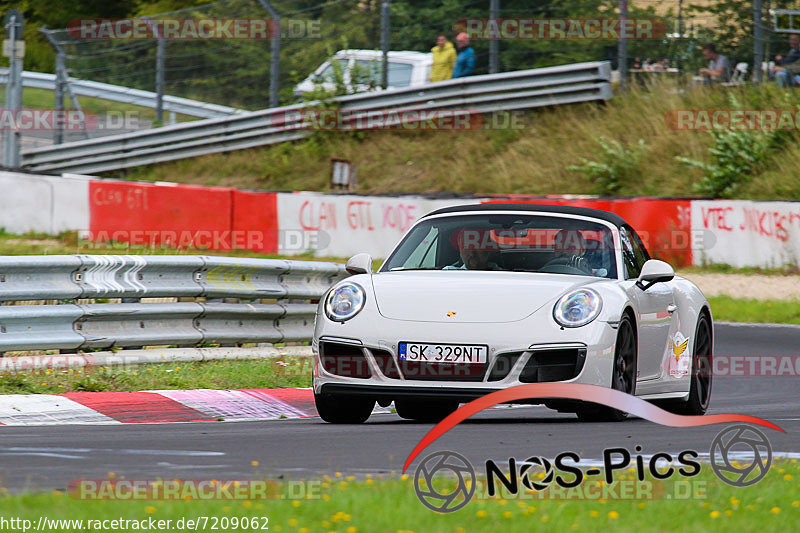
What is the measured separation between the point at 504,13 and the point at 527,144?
2.94 meters

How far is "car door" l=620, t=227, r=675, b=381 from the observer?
25.0ft

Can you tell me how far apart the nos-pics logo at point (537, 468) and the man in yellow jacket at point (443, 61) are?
694 inches

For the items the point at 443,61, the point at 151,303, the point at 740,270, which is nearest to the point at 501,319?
the point at 151,303

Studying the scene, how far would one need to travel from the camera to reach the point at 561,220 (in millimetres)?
8055

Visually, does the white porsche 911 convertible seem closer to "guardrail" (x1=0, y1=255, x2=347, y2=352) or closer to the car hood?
the car hood

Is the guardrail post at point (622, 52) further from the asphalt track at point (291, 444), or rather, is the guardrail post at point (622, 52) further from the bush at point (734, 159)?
the asphalt track at point (291, 444)

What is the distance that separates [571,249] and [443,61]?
16044mm

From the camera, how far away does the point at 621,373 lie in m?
7.21

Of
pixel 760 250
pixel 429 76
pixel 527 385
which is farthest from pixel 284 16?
pixel 527 385

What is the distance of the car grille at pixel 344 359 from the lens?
702 cm

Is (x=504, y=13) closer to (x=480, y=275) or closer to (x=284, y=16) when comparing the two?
(x=284, y=16)

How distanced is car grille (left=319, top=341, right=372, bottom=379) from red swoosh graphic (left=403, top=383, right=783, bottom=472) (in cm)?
52

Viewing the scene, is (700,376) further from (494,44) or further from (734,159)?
(494,44)

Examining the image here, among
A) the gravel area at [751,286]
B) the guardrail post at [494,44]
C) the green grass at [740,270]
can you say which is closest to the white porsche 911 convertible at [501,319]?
the gravel area at [751,286]
